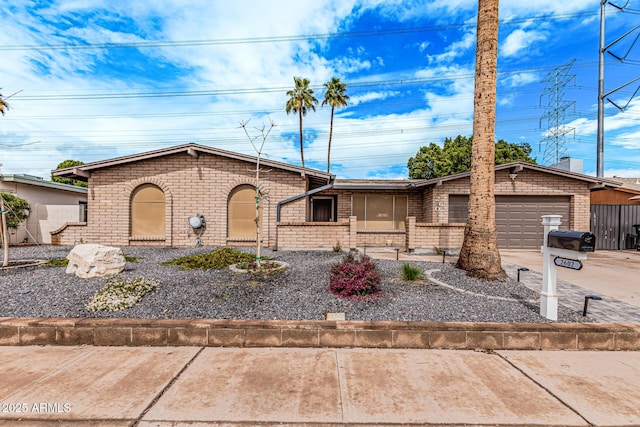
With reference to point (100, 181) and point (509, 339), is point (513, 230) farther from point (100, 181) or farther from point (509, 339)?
point (100, 181)

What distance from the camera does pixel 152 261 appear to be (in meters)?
7.99

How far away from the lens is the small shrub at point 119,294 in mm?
4332

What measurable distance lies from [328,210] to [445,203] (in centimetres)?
683

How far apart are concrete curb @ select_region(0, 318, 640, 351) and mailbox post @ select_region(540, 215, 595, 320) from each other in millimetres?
698

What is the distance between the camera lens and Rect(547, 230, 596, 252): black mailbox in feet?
12.2

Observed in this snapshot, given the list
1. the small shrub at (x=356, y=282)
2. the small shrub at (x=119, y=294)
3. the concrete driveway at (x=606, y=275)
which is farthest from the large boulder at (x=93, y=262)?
the concrete driveway at (x=606, y=275)

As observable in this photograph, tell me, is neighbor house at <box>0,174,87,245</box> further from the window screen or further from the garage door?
the garage door

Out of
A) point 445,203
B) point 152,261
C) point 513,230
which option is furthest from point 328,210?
point 152,261

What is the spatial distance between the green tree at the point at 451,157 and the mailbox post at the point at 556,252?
2775 centimetres

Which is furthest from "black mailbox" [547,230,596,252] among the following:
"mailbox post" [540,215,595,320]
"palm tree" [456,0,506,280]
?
"palm tree" [456,0,506,280]

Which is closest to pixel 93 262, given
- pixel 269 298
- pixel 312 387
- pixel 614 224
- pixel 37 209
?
pixel 269 298

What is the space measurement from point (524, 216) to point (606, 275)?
5946mm

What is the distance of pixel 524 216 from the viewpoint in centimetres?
1341

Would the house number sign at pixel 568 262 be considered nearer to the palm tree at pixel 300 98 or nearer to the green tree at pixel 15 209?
the green tree at pixel 15 209
